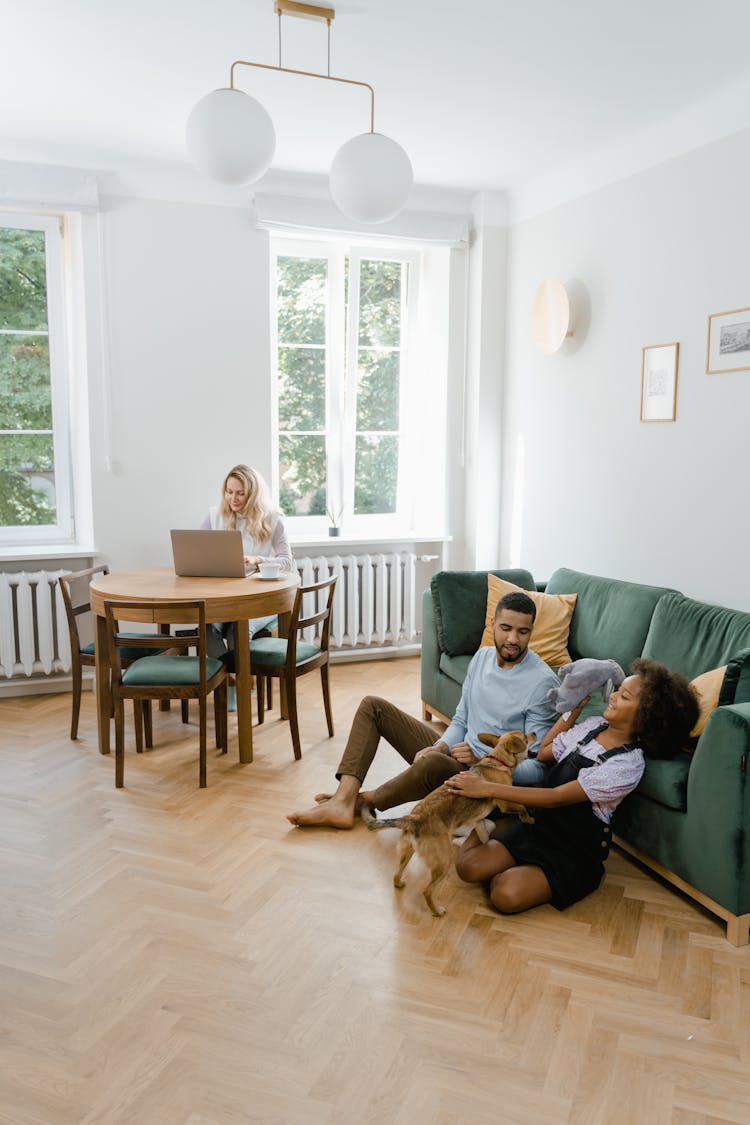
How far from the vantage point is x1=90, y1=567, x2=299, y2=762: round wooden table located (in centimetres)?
347

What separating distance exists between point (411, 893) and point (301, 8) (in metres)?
2.87

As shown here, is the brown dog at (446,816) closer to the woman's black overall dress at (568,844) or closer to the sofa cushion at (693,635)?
→ the woman's black overall dress at (568,844)

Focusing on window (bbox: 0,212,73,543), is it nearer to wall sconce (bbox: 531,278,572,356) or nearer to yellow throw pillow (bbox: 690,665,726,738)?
wall sconce (bbox: 531,278,572,356)

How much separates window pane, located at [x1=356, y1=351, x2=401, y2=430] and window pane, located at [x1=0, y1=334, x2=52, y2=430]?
1837mm

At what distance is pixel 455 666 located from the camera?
3.86 meters

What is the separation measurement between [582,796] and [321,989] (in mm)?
935

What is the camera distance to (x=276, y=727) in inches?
163

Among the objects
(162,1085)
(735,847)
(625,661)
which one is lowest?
(162,1085)

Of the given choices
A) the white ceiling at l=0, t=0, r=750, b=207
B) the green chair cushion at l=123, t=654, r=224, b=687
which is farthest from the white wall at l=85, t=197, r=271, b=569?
the green chair cushion at l=123, t=654, r=224, b=687

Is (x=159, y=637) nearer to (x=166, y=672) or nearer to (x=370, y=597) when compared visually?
(x=166, y=672)

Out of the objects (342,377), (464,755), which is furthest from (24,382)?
(464,755)

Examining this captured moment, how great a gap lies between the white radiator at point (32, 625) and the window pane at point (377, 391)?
6.77ft

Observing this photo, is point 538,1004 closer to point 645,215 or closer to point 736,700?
point 736,700

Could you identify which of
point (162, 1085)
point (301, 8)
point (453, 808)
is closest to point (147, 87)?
point (301, 8)
